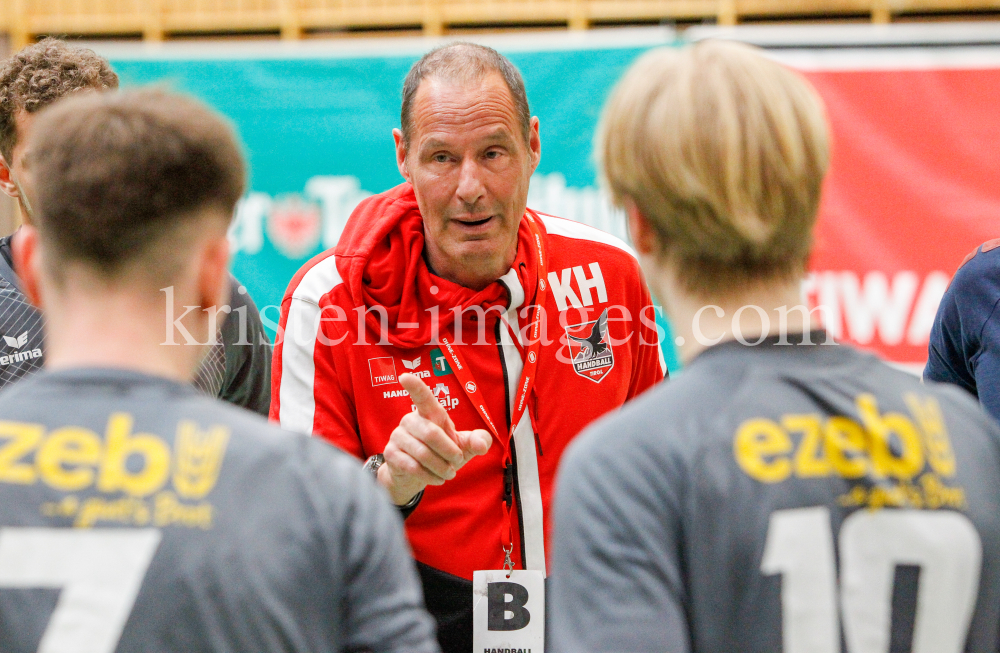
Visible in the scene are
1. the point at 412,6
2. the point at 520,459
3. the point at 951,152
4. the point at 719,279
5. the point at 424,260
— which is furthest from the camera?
→ the point at 412,6

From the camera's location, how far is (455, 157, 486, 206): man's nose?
203 cm

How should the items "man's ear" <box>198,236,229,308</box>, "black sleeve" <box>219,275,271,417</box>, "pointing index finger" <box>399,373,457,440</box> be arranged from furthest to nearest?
"black sleeve" <box>219,275,271,417</box> → "pointing index finger" <box>399,373,457,440</box> → "man's ear" <box>198,236,229,308</box>

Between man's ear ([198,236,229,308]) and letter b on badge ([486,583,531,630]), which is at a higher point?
man's ear ([198,236,229,308])

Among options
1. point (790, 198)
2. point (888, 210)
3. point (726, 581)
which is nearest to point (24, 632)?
point (726, 581)

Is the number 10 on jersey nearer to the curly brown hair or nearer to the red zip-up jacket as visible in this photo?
the red zip-up jacket

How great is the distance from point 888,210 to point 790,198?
318 centimetres

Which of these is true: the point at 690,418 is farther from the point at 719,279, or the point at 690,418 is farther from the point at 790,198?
the point at 790,198

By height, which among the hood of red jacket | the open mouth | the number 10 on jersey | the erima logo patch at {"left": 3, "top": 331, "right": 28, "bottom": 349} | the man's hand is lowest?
the number 10 on jersey

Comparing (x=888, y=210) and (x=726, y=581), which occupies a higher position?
(x=888, y=210)

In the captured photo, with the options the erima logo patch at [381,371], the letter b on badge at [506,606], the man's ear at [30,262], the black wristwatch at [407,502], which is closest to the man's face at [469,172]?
the erima logo patch at [381,371]

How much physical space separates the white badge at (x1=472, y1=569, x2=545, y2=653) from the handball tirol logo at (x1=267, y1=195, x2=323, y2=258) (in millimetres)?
2453

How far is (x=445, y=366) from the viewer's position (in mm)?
2041

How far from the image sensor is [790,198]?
1015 millimetres

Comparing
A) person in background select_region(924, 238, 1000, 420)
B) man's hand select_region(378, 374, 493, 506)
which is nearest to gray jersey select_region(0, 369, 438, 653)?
man's hand select_region(378, 374, 493, 506)
